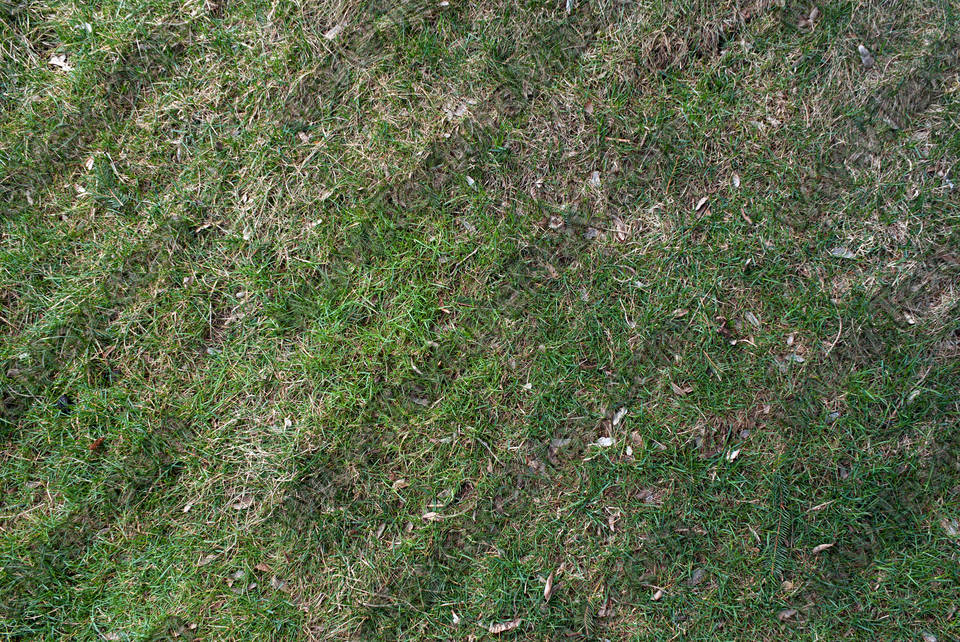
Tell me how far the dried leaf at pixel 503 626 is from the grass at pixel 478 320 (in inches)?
1.1

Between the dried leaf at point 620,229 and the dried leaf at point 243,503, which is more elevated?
the dried leaf at point 620,229

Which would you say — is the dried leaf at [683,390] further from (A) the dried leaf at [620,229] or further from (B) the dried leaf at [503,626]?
(B) the dried leaf at [503,626]

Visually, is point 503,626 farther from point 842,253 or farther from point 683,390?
point 842,253

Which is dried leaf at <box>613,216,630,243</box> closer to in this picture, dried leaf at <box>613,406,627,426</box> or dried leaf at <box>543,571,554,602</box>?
dried leaf at <box>613,406,627,426</box>

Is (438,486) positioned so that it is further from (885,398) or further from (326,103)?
(885,398)

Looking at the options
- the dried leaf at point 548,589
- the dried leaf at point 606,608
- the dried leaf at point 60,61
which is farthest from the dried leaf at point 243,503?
the dried leaf at point 60,61


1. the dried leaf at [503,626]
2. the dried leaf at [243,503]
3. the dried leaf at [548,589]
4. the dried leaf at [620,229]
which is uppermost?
the dried leaf at [620,229]

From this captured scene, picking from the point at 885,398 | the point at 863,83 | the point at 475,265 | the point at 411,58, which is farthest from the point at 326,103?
the point at 885,398

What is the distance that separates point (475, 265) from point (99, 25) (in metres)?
2.48

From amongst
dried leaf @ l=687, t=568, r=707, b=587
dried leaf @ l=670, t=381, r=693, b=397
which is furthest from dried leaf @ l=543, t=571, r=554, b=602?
dried leaf @ l=670, t=381, r=693, b=397

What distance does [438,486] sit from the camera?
9.86 ft

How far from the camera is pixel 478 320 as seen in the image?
10.1 feet

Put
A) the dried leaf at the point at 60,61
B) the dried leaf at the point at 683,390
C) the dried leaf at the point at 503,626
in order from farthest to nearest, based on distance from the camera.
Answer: the dried leaf at the point at 60,61, the dried leaf at the point at 683,390, the dried leaf at the point at 503,626

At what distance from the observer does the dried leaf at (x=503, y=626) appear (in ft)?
9.61
